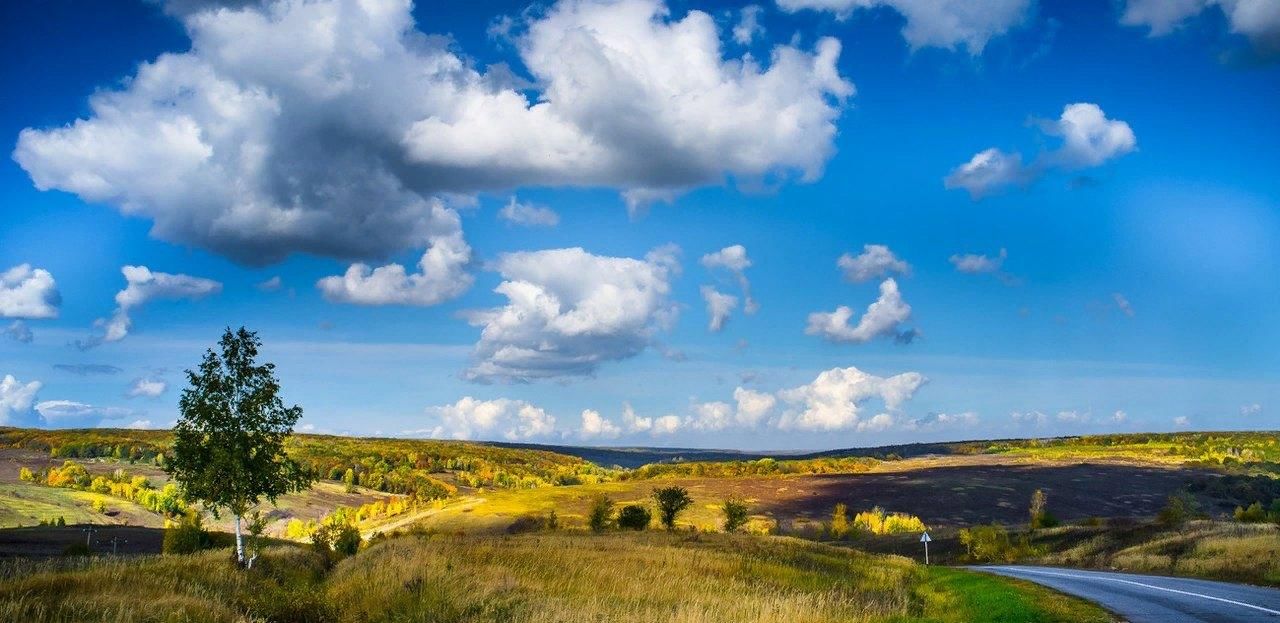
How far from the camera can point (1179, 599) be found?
2455 centimetres

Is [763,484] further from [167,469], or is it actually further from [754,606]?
[754,606]

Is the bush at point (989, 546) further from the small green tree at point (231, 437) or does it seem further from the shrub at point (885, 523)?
the small green tree at point (231, 437)

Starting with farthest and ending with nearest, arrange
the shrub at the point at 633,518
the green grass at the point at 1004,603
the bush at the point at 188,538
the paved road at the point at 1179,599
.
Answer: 1. the shrub at the point at 633,518
2. the bush at the point at 188,538
3. the green grass at the point at 1004,603
4. the paved road at the point at 1179,599

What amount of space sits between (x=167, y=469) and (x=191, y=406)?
9.41 feet

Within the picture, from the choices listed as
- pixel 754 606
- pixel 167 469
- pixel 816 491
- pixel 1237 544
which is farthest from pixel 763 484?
pixel 754 606

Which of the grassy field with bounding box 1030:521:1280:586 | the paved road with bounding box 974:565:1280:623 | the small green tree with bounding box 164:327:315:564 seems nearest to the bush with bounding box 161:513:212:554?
the small green tree with bounding box 164:327:315:564

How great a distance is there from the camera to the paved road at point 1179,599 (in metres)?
19.9

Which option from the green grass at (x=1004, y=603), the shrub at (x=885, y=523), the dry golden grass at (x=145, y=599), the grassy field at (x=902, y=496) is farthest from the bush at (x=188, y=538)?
the shrub at (x=885, y=523)

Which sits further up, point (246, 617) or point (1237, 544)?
point (246, 617)

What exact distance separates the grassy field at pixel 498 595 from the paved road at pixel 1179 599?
1.39 meters

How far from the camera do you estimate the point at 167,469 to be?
34188 mm

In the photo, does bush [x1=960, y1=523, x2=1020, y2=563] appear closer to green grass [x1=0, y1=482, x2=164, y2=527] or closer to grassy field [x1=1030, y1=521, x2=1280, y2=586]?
grassy field [x1=1030, y1=521, x2=1280, y2=586]

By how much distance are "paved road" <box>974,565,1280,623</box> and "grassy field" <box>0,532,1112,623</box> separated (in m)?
1.39

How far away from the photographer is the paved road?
19.9 meters
